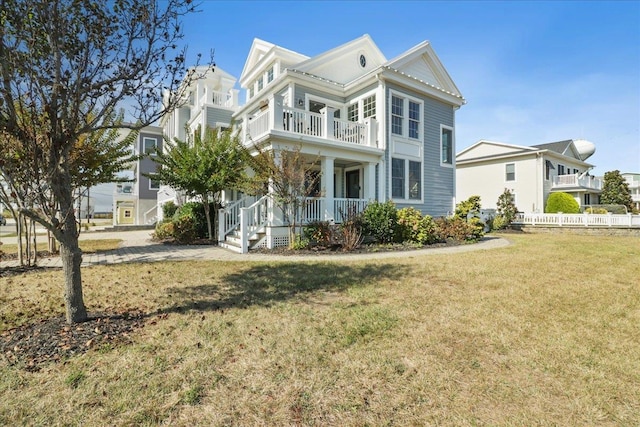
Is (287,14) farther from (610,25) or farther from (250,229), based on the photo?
(610,25)

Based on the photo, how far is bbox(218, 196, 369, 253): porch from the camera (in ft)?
35.1

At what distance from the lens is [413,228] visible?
12.2 meters

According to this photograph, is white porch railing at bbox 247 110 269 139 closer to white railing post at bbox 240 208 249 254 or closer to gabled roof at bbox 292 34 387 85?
white railing post at bbox 240 208 249 254

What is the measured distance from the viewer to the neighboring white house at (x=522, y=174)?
26.4 metres

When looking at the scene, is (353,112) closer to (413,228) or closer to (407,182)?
(407,182)

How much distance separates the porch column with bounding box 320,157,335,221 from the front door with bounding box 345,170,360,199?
3081 millimetres

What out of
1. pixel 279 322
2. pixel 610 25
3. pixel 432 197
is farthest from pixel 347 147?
pixel 610 25

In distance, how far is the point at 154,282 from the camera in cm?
616

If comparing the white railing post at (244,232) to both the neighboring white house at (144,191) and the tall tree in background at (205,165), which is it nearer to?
the tall tree in background at (205,165)

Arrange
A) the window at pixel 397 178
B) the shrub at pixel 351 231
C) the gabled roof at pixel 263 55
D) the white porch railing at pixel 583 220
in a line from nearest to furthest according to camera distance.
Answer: the shrub at pixel 351 231 < the window at pixel 397 178 < the gabled roof at pixel 263 55 < the white porch railing at pixel 583 220

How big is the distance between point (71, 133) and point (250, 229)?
25.1 feet

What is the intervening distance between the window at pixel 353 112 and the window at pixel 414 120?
101 inches

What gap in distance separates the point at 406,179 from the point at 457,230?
3.17 m

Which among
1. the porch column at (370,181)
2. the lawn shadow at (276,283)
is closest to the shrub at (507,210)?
the porch column at (370,181)
